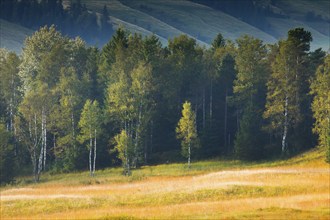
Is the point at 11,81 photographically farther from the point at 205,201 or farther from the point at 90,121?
the point at 205,201

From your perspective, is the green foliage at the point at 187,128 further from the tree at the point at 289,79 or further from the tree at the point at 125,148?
the tree at the point at 289,79

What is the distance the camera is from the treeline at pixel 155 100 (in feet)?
248

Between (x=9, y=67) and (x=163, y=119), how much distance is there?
1039 inches

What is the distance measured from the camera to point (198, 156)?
81000mm

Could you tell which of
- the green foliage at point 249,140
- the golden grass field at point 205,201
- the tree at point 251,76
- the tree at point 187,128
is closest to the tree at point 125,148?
the tree at point 187,128

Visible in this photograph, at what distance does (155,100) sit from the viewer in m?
88.8

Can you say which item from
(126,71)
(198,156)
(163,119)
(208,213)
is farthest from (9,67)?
(208,213)

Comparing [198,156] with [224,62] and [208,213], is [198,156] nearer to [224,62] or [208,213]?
[224,62]

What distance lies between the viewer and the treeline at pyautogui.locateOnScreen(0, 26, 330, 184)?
248ft

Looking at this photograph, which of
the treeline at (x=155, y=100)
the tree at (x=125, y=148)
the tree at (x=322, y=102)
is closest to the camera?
the tree at (x=322, y=102)

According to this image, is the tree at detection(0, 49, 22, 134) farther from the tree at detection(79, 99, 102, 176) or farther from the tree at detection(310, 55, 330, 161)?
the tree at detection(310, 55, 330, 161)

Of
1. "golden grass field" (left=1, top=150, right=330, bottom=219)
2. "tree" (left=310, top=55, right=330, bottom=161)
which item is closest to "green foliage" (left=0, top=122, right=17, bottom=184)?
"golden grass field" (left=1, top=150, right=330, bottom=219)

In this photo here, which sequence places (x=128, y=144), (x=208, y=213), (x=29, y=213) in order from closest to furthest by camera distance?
(x=208, y=213) → (x=29, y=213) → (x=128, y=144)

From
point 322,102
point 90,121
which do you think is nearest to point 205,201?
point 322,102
